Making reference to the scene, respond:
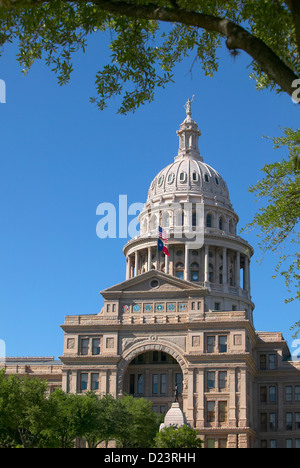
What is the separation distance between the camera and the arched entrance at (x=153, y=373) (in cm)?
9081

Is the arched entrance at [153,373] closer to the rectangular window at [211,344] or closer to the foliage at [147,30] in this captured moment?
the rectangular window at [211,344]

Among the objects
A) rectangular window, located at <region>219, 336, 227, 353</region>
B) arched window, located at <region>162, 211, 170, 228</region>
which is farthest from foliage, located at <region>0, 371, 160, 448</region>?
arched window, located at <region>162, 211, 170, 228</region>

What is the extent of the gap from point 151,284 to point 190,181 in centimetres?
3309

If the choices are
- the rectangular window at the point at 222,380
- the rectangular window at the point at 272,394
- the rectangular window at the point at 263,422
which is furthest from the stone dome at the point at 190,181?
the rectangular window at the point at 222,380

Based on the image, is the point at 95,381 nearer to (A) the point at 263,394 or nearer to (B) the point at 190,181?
(A) the point at 263,394

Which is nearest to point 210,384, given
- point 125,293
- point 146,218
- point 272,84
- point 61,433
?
point 125,293

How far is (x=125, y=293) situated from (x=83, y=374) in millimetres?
11308

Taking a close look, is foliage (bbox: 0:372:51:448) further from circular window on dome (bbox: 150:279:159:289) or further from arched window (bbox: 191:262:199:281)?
arched window (bbox: 191:262:199:281)

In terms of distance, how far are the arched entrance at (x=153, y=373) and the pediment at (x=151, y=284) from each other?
7.02m

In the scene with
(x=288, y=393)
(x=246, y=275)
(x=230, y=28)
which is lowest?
(x=288, y=393)

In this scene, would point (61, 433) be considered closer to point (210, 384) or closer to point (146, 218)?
point (210, 384)

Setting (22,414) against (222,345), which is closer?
(22,414)

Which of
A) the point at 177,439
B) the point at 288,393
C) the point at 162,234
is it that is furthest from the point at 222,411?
the point at 177,439

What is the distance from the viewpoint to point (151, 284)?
94125 millimetres
